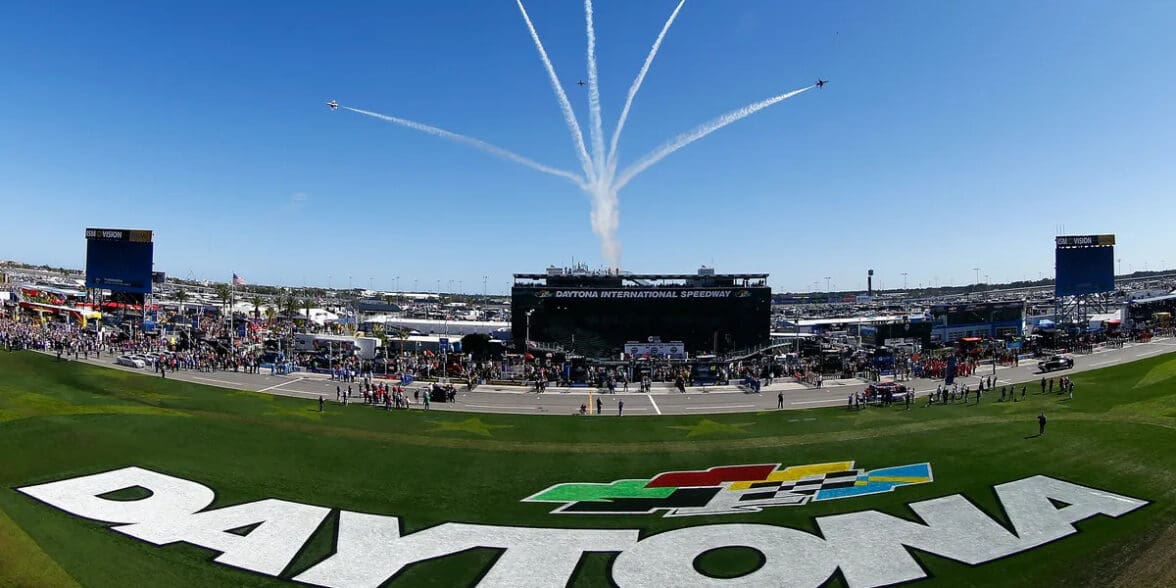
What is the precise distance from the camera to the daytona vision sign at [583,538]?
705 inches

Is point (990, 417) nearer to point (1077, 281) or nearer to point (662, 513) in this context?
point (662, 513)

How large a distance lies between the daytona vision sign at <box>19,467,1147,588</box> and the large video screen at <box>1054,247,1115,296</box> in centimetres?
7547

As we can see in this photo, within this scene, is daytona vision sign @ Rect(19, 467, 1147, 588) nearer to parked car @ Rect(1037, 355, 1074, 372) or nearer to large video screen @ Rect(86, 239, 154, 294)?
parked car @ Rect(1037, 355, 1074, 372)

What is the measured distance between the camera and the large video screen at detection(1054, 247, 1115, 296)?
7938 centimetres

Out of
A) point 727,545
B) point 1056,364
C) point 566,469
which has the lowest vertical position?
point 566,469

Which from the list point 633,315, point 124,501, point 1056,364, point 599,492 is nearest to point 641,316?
point 633,315

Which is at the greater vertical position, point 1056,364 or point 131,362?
point 1056,364

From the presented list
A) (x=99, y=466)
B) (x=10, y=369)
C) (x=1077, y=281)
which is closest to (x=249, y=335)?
(x=10, y=369)

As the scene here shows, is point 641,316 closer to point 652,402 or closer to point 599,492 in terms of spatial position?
point 652,402

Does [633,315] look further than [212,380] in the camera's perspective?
Yes

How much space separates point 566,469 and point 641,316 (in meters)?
46.7

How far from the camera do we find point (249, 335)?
7306cm

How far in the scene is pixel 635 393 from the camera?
50.4 meters

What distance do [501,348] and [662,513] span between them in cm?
4711
